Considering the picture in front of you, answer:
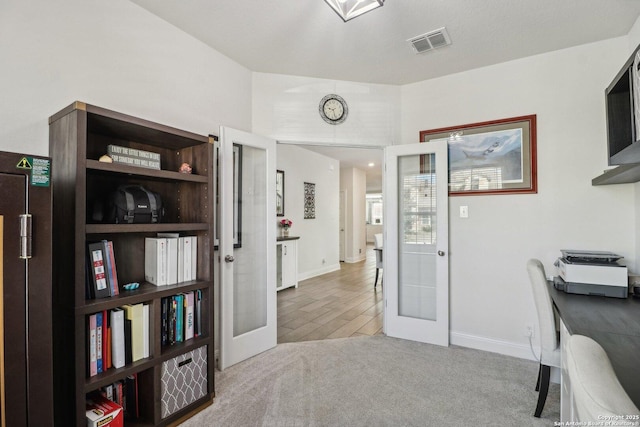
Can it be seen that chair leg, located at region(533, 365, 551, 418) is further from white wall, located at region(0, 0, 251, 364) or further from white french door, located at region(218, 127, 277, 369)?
white wall, located at region(0, 0, 251, 364)

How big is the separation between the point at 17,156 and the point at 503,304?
3.51m

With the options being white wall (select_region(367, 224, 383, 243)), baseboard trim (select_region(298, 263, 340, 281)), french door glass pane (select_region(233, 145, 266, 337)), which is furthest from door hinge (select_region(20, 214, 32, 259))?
white wall (select_region(367, 224, 383, 243))

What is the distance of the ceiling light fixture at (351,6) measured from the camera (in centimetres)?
180

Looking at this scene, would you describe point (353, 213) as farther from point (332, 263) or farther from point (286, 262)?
point (286, 262)

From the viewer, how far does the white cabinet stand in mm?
5062

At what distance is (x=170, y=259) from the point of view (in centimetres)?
197

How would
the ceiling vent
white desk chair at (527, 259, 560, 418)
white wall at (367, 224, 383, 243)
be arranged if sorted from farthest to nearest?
white wall at (367, 224, 383, 243) < the ceiling vent < white desk chair at (527, 259, 560, 418)

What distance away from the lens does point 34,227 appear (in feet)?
3.85

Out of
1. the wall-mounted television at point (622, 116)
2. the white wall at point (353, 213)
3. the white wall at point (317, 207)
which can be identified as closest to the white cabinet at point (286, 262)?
the white wall at point (317, 207)

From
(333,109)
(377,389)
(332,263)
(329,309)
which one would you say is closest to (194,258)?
(377,389)

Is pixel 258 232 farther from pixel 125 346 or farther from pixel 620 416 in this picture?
pixel 620 416

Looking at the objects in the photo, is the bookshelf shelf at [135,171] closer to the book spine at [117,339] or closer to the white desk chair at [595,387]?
the book spine at [117,339]

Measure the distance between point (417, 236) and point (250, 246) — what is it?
69.0 inches

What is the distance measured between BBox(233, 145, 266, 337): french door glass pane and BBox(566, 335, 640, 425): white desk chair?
2.47m
